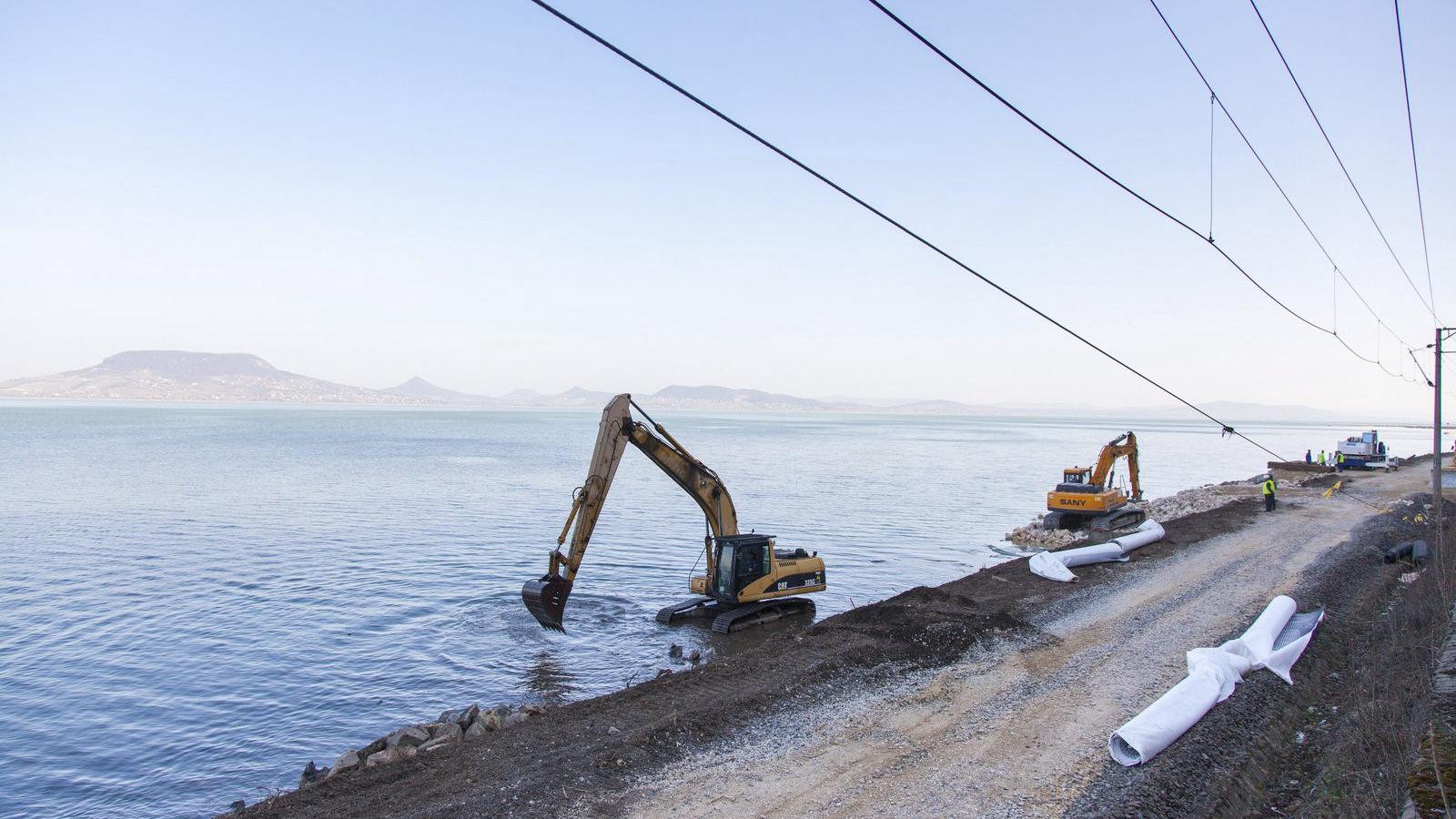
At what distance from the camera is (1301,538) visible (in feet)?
95.1

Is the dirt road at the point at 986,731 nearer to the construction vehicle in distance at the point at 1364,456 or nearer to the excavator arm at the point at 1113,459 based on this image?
the excavator arm at the point at 1113,459

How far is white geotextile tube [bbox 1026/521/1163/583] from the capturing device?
76.3 feet

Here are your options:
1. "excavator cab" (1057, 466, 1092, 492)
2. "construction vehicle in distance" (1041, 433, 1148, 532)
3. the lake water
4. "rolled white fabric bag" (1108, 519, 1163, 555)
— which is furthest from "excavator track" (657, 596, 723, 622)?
"excavator cab" (1057, 466, 1092, 492)

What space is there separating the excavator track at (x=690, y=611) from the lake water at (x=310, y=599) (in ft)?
1.25

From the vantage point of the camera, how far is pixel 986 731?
1205 cm

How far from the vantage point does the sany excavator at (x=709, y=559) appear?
61.0ft

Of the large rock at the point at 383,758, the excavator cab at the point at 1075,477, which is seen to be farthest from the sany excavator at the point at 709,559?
the excavator cab at the point at 1075,477

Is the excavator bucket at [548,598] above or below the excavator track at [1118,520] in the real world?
above

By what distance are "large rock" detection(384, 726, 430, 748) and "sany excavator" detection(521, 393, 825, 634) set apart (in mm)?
4740

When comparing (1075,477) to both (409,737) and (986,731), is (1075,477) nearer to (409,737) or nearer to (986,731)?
(986,731)

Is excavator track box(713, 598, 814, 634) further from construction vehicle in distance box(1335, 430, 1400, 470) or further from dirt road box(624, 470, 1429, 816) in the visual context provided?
construction vehicle in distance box(1335, 430, 1400, 470)

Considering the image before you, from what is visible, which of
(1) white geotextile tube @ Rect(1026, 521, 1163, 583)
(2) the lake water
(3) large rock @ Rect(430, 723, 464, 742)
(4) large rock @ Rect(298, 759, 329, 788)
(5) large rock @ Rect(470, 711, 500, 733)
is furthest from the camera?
(1) white geotextile tube @ Rect(1026, 521, 1163, 583)

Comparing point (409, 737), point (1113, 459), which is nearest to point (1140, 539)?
point (1113, 459)

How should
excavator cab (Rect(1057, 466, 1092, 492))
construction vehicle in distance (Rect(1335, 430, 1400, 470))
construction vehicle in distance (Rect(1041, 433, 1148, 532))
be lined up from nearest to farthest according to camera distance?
1. construction vehicle in distance (Rect(1041, 433, 1148, 532))
2. excavator cab (Rect(1057, 466, 1092, 492))
3. construction vehicle in distance (Rect(1335, 430, 1400, 470))
